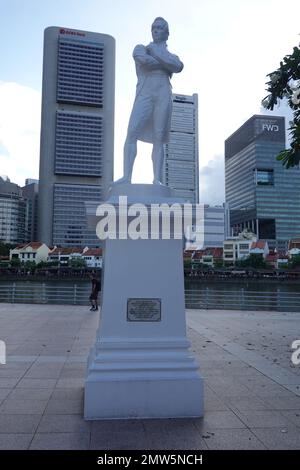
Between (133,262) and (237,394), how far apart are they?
2091 millimetres

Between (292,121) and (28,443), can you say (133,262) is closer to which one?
(28,443)

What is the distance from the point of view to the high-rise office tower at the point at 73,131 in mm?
98625

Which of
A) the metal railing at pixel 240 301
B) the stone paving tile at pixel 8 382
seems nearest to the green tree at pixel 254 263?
the metal railing at pixel 240 301

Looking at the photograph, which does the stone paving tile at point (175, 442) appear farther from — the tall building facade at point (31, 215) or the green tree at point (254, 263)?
the tall building facade at point (31, 215)

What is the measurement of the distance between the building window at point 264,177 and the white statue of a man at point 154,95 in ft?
350

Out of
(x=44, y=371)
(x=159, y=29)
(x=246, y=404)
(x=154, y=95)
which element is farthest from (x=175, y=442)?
(x=159, y=29)

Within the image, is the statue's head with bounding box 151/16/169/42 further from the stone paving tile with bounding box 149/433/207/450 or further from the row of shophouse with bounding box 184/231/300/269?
the row of shophouse with bounding box 184/231/300/269

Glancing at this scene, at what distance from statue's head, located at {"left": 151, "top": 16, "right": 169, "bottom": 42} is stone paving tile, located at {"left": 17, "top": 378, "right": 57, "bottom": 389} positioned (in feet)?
15.1

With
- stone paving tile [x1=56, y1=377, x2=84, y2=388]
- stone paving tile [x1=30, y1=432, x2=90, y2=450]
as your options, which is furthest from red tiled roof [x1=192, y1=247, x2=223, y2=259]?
stone paving tile [x1=30, y1=432, x2=90, y2=450]

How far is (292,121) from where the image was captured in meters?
4.59

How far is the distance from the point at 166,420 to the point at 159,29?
4496 millimetres

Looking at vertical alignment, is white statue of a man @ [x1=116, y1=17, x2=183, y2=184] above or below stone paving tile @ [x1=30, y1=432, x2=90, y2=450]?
above

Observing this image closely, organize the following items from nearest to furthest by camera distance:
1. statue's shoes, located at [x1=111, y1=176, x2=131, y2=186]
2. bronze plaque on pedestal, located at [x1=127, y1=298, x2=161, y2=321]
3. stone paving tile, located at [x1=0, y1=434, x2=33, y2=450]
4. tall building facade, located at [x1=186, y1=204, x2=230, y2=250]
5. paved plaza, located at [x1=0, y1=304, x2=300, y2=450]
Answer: stone paving tile, located at [x1=0, y1=434, x2=33, y2=450] → paved plaza, located at [x1=0, y1=304, x2=300, y2=450] → bronze plaque on pedestal, located at [x1=127, y1=298, x2=161, y2=321] → tall building facade, located at [x1=186, y1=204, x2=230, y2=250] → statue's shoes, located at [x1=111, y1=176, x2=131, y2=186]

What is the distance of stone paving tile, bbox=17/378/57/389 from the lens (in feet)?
16.7
